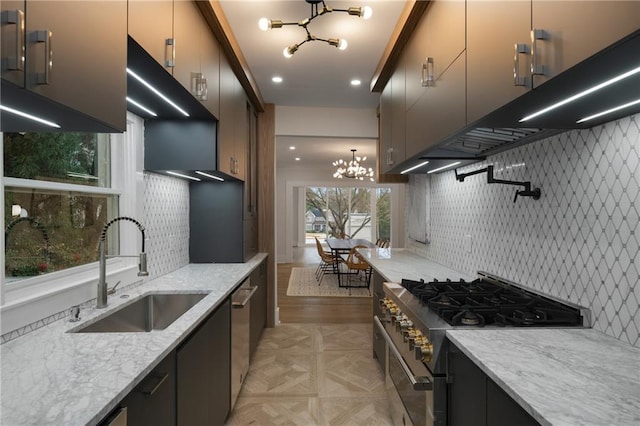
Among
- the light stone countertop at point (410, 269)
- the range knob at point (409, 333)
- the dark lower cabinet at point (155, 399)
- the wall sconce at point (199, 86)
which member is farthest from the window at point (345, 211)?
the dark lower cabinet at point (155, 399)

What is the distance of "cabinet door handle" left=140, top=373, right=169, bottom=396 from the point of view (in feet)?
3.57

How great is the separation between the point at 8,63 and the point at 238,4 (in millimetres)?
1697

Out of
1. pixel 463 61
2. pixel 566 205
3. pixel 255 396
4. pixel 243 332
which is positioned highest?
pixel 463 61

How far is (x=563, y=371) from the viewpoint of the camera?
3.23 feet

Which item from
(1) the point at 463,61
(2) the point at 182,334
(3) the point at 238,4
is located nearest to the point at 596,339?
(1) the point at 463,61

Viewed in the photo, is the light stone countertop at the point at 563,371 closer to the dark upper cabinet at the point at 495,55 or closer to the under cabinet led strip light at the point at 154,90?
the dark upper cabinet at the point at 495,55

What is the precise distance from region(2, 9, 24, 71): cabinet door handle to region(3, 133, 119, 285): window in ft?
2.36

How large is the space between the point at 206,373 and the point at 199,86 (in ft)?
5.18

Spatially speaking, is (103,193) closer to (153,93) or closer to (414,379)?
(153,93)

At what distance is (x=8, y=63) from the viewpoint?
2.52ft

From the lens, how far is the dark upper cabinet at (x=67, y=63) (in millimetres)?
792

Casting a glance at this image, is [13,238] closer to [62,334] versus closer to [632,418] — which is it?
[62,334]

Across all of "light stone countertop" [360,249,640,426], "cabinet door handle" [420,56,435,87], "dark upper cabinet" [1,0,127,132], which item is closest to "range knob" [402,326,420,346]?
"light stone countertop" [360,249,640,426]

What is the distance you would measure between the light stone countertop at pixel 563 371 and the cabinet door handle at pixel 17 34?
4.79 feet
